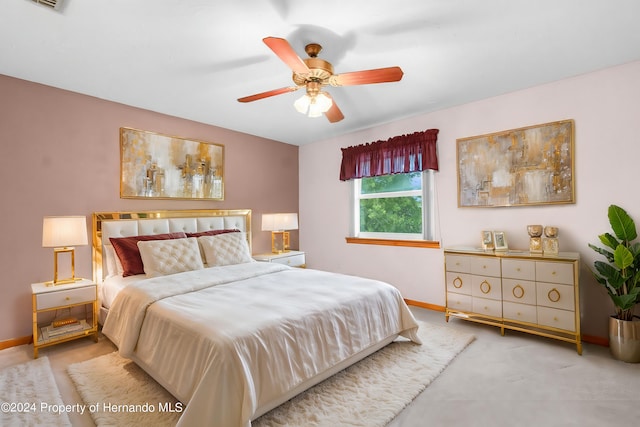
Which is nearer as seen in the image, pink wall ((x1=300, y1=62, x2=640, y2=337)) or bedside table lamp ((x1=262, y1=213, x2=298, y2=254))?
pink wall ((x1=300, y1=62, x2=640, y2=337))

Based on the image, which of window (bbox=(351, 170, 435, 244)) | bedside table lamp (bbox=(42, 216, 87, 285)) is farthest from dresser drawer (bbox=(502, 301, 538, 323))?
bedside table lamp (bbox=(42, 216, 87, 285))

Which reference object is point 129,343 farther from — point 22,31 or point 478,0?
point 478,0

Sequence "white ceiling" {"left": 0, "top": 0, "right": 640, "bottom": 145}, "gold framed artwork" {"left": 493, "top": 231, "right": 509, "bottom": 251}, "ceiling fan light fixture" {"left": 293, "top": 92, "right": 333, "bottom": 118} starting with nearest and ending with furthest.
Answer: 1. "white ceiling" {"left": 0, "top": 0, "right": 640, "bottom": 145}
2. "ceiling fan light fixture" {"left": 293, "top": 92, "right": 333, "bottom": 118}
3. "gold framed artwork" {"left": 493, "top": 231, "right": 509, "bottom": 251}

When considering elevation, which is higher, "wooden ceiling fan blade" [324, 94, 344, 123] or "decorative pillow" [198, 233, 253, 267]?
"wooden ceiling fan blade" [324, 94, 344, 123]

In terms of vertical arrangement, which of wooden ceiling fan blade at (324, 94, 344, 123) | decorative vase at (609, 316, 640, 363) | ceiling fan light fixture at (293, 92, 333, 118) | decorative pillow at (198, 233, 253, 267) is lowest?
decorative vase at (609, 316, 640, 363)

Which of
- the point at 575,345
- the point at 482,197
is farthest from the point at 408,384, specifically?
the point at 482,197

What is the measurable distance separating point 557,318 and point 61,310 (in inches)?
185

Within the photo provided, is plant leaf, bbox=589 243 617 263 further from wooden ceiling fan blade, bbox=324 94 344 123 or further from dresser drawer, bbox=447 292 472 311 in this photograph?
wooden ceiling fan blade, bbox=324 94 344 123

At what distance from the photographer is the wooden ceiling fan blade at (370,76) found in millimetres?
2023

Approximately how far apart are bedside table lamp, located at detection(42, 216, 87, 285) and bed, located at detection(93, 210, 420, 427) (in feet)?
1.21

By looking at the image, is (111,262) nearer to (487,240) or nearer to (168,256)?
(168,256)

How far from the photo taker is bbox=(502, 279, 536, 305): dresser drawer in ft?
9.32

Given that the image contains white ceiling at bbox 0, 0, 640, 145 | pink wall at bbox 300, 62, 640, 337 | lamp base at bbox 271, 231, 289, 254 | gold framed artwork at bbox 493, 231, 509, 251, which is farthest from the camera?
lamp base at bbox 271, 231, 289, 254

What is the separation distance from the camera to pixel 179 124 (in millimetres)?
3971
